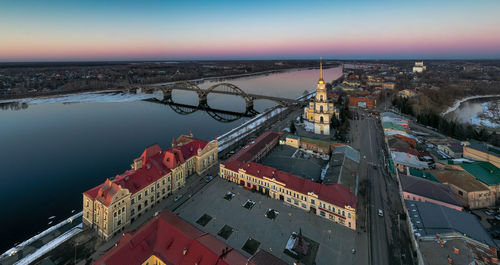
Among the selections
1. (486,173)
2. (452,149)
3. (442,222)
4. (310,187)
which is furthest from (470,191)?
(310,187)

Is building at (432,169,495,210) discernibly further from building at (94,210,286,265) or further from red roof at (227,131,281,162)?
building at (94,210,286,265)

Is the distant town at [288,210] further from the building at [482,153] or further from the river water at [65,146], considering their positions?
the river water at [65,146]

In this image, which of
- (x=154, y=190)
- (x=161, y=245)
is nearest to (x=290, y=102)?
(x=154, y=190)

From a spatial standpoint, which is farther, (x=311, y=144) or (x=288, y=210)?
(x=311, y=144)

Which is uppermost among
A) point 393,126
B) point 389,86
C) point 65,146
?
point 389,86

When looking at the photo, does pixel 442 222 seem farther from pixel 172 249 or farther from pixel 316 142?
pixel 172 249

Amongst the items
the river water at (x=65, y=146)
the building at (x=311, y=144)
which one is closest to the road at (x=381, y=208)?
the building at (x=311, y=144)

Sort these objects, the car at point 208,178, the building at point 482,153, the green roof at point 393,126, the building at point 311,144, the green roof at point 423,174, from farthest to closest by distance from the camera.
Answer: the green roof at point 393,126
the building at point 311,144
the building at point 482,153
the car at point 208,178
the green roof at point 423,174
